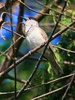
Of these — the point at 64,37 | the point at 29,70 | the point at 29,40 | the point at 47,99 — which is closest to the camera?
the point at 47,99

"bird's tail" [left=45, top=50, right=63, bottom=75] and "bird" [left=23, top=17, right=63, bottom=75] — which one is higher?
"bird" [left=23, top=17, right=63, bottom=75]

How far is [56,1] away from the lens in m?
4.67

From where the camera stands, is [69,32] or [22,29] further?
[22,29]

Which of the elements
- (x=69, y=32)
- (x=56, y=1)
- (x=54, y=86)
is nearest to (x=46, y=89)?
(x=54, y=86)

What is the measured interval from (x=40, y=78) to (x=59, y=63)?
0.93 feet

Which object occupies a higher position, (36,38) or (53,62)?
(36,38)

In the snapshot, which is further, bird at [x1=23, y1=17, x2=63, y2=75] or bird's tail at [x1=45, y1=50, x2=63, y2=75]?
bird at [x1=23, y1=17, x2=63, y2=75]

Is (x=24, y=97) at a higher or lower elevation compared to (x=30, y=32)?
lower

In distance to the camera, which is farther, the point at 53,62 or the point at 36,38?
the point at 36,38

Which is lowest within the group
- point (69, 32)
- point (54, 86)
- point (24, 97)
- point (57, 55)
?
point (24, 97)

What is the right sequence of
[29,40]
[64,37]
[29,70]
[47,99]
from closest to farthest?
1. [47,99]
2. [64,37]
3. [29,40]
4. [29,70]

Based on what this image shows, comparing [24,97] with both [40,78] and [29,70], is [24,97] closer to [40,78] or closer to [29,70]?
[40,78]

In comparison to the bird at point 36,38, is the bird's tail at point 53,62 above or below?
below

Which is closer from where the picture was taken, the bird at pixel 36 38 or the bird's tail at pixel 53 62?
the bird's tail at pixel 53 62
